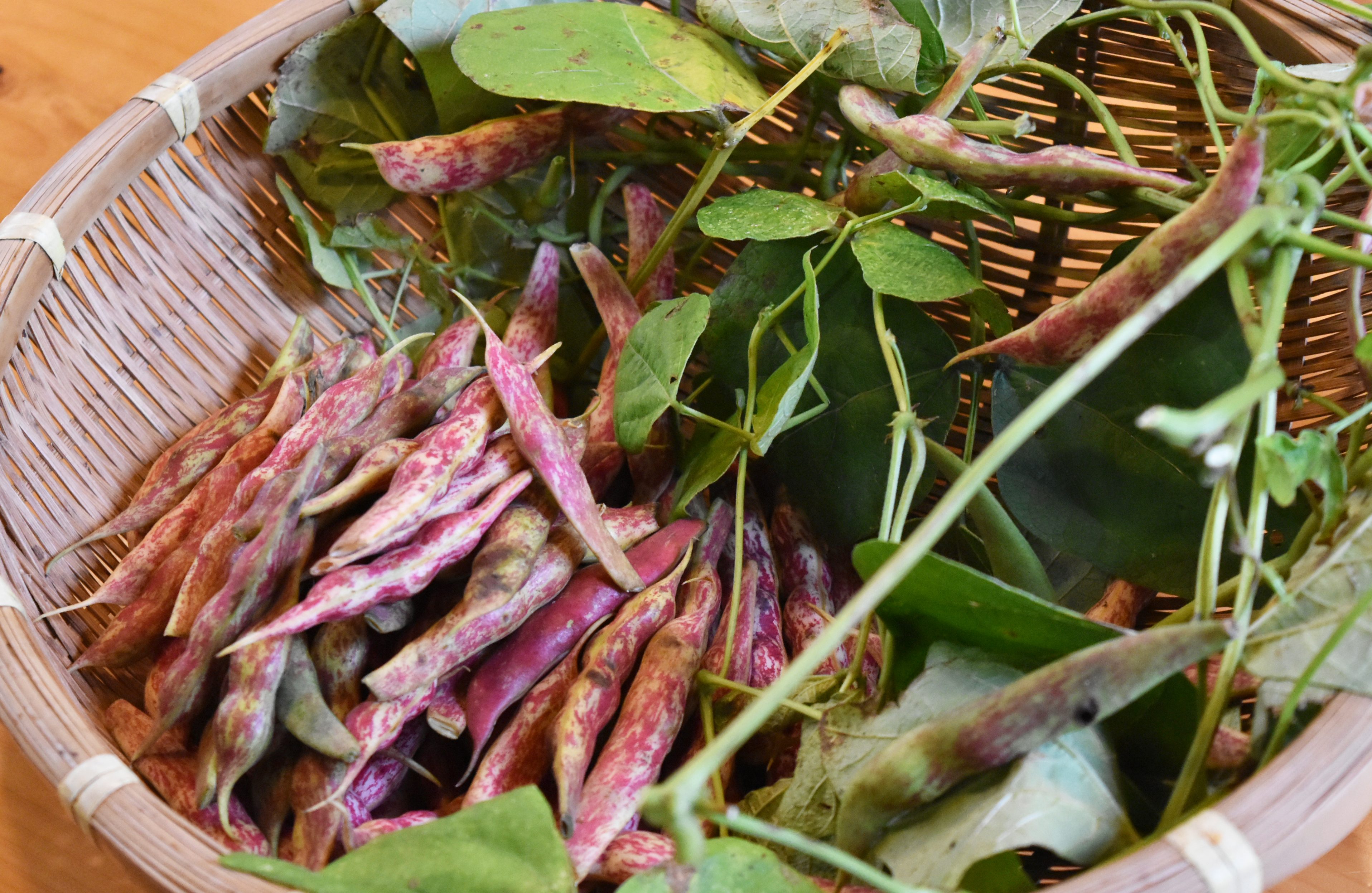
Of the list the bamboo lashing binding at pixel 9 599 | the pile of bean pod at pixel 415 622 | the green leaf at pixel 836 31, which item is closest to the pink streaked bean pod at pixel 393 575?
the pile of bean pod at pixel 415 622

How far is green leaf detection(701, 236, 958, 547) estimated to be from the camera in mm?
551

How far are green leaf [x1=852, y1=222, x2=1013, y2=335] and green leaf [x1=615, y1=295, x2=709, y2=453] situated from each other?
89 mm

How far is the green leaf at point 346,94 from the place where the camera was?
65cm

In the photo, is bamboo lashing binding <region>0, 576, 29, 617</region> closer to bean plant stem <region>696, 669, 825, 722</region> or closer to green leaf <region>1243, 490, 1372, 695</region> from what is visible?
bean plant stem <region>696, 669, 825, 722</region>

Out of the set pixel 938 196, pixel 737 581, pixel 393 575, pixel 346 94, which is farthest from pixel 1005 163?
pixel 346 94

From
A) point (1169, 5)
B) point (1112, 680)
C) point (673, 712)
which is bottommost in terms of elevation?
point (673, 712)

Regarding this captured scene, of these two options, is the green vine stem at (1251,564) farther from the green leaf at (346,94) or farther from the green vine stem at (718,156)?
the green leaf at (346,94)

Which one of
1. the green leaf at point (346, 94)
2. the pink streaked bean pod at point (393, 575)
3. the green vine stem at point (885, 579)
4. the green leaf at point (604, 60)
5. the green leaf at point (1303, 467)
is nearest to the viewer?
the green vine stem at point (885, 579)

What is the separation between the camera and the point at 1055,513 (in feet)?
1.69

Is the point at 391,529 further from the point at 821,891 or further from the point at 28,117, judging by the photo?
the point at 28,117

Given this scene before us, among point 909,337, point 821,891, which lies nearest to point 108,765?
point 821,891

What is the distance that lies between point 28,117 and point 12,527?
1.82 feet

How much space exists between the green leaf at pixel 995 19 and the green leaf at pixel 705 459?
0.26 metres

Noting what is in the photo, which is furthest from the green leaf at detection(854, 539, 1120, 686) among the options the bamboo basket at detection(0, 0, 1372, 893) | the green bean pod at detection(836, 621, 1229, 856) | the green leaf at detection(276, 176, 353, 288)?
the green leaf at detection(276, 176, 353, 288)
